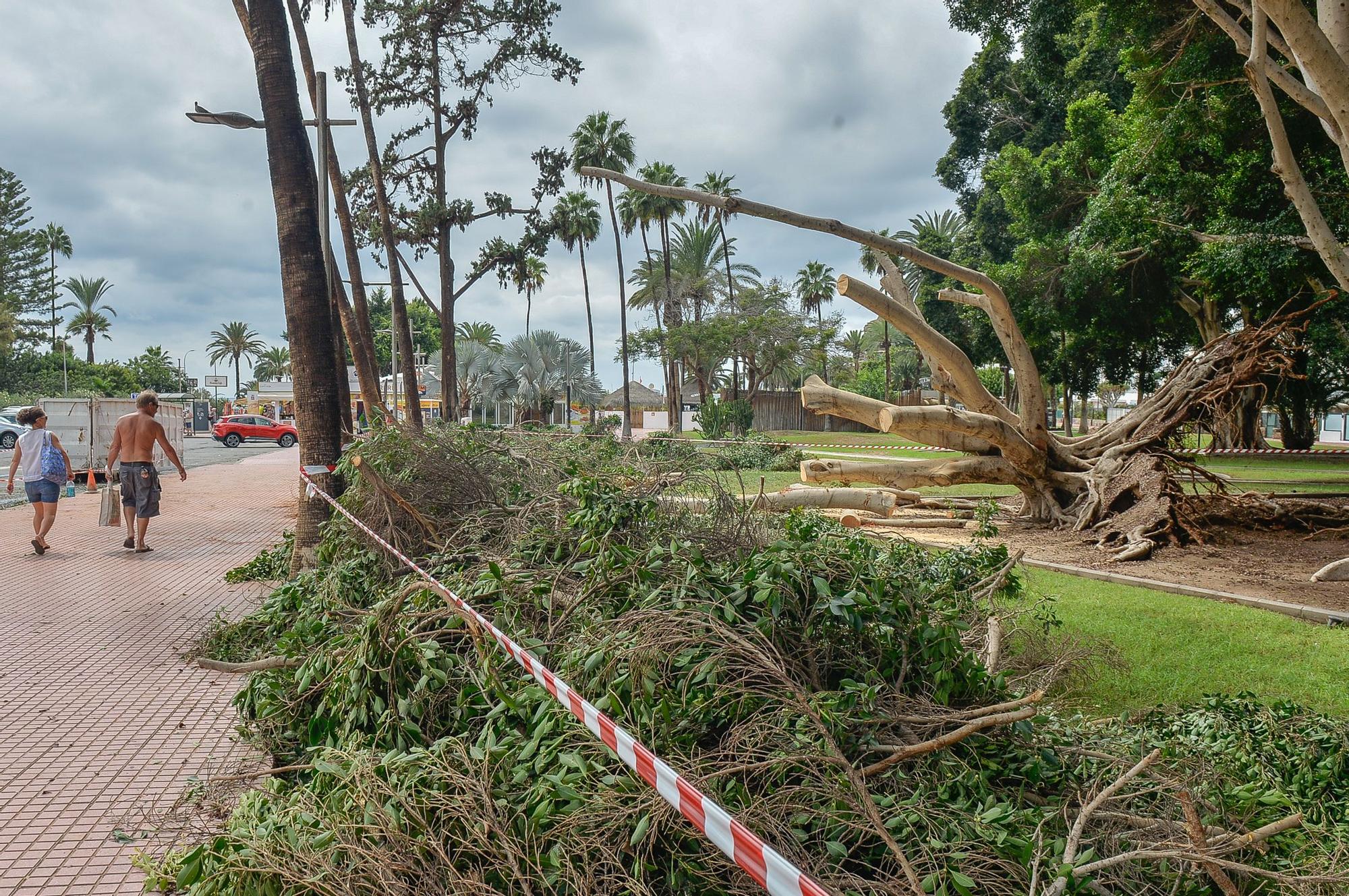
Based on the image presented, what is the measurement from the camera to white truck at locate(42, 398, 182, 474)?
60.4ft

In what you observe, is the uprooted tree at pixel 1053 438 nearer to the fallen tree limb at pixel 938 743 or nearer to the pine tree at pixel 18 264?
the fallen tree limb at pixel 938 743

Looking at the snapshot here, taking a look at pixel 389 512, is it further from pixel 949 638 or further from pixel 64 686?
pixel 949 638

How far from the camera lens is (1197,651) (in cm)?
575

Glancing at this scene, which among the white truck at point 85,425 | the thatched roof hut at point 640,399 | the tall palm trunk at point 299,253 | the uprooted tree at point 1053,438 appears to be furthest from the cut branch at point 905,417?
→ the thatched roof hut at point 640,399

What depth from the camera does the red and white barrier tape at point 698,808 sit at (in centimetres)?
161

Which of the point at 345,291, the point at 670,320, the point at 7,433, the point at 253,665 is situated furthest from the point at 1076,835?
the point at 670,320

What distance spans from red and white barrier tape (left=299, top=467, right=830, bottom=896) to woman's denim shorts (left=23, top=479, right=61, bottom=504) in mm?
9416

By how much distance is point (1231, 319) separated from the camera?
871 inches

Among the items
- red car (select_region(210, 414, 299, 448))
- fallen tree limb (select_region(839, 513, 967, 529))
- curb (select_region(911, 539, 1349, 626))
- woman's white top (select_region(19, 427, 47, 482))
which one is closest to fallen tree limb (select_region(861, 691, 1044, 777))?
curb (select_region(911, 539, 1349, 626))

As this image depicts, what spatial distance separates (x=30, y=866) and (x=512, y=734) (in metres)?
1.92

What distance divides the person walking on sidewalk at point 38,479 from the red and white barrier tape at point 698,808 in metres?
9.43

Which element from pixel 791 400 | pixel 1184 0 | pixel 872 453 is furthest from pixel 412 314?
pixel 1184 0

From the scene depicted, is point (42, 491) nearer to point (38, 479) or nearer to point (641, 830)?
point (38, 479)

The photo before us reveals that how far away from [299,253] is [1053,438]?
969 cm
